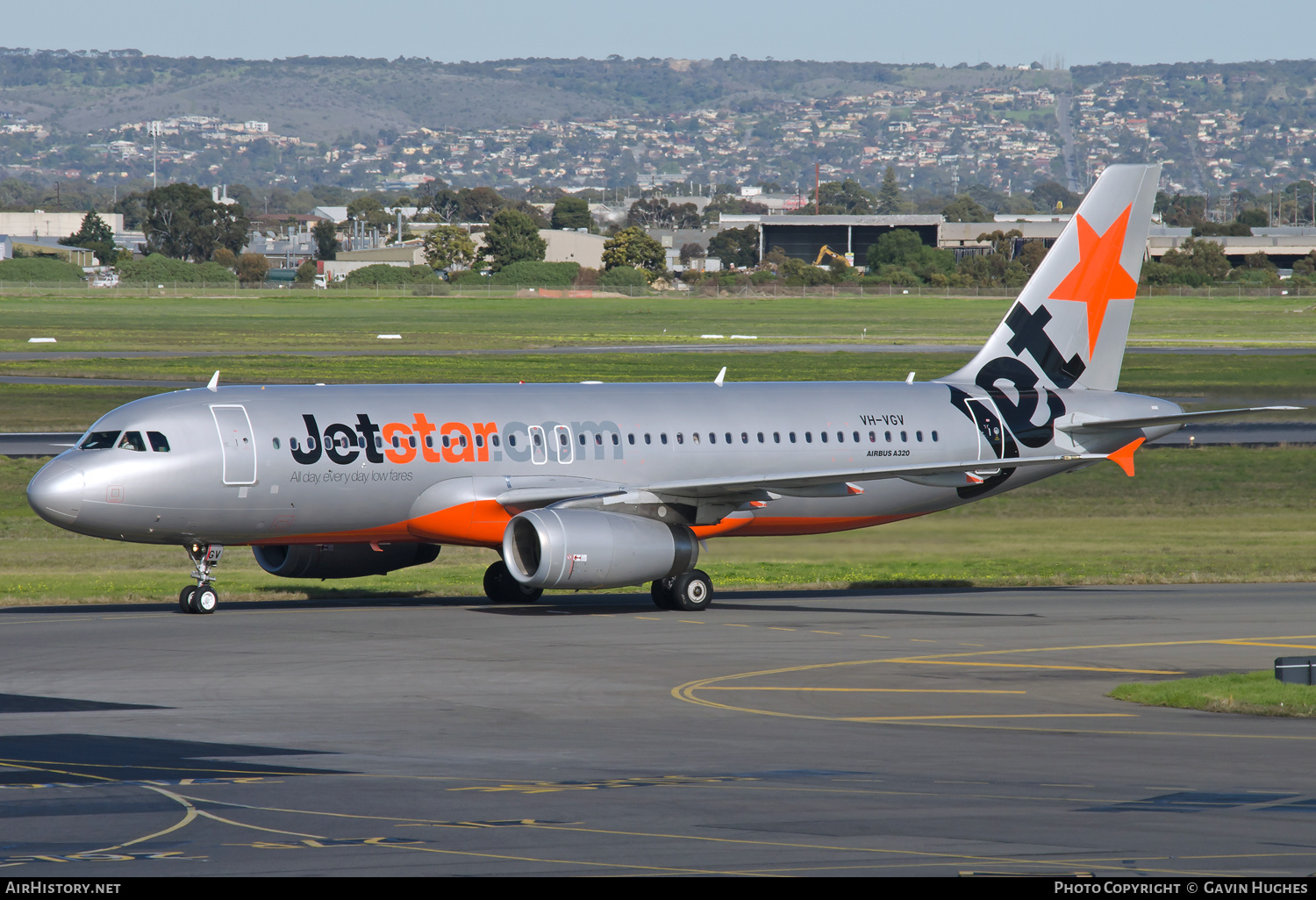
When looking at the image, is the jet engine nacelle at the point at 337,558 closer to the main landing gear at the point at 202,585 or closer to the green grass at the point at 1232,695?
the main landing gear at the point at 202,585

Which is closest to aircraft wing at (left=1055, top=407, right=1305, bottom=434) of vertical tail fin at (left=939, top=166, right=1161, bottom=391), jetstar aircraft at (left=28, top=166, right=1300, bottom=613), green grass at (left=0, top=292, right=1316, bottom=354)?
jetstar aircraft at (left=28, top=166, right=1300, bottom=613)

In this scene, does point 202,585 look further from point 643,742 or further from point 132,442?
point 643,742

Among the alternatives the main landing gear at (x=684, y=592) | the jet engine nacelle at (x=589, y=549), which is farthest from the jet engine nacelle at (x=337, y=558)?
the main landing gear at (x=684, y=592)

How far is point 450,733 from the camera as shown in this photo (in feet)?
73.2

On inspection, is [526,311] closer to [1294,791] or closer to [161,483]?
[161,483]

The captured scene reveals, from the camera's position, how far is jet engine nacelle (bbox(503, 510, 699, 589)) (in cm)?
3381

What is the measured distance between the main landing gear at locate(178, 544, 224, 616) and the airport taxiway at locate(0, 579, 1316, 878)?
53cm

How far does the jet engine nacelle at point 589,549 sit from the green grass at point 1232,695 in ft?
37.8

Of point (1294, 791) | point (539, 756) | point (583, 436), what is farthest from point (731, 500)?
point (1294, 791)

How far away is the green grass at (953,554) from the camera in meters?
39.9

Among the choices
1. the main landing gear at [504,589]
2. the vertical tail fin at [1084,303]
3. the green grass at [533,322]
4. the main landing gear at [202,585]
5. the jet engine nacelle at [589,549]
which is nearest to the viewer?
the jet engine nacelle at [589,549]

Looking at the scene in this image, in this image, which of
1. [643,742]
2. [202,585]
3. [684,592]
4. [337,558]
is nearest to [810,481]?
[684,592]

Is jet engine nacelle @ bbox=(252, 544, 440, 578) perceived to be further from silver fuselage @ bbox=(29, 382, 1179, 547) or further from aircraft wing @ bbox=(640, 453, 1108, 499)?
aircraft wing @ bbox=(640, 453, 1108, 499)

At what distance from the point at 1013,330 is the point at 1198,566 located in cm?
750
